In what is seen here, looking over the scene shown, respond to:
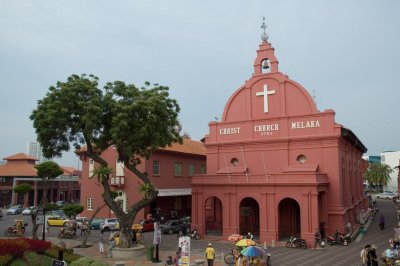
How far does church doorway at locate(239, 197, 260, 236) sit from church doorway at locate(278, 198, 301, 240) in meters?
2.29

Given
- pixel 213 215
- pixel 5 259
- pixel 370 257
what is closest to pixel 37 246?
pixel 5 259

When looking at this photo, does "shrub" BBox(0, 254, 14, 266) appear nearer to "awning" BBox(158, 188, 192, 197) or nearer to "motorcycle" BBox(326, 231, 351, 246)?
"motorcycle" BBox(326, 231, 351, 246)

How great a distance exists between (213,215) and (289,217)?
749cm

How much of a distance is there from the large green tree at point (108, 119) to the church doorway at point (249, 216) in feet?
33.7

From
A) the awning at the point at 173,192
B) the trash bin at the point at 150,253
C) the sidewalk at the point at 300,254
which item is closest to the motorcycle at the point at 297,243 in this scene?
the sidewalk at the point at 300,254

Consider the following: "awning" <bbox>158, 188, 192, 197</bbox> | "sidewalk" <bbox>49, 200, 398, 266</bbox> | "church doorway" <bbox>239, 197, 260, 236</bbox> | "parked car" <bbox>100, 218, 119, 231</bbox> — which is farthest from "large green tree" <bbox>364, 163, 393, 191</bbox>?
"parked car" <bbox>100, 218, 119, 231</bbox>

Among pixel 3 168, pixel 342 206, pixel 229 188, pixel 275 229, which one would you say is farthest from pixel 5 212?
pixel 342 206

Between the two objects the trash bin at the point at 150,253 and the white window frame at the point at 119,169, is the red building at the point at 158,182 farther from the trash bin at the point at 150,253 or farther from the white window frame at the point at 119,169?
the trash bin at the point at 150,253

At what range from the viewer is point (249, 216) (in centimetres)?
3212

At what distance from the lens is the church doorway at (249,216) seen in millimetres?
31578

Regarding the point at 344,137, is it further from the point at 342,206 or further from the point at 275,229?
the point at 275,229

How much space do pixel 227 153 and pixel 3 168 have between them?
4425cm

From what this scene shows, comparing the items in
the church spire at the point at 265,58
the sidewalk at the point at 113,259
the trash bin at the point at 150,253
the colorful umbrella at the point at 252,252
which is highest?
the church spire at the point at 265,58

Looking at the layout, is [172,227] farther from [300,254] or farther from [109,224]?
[300,254]
